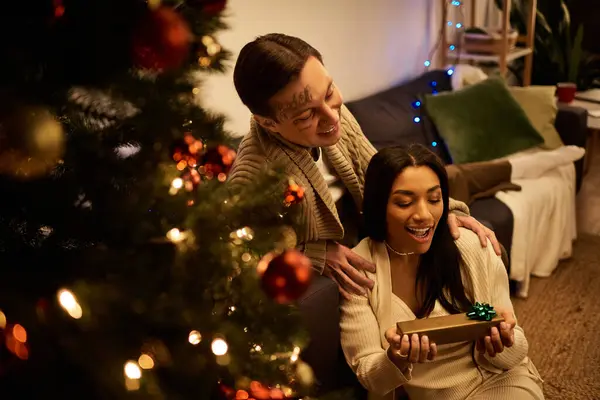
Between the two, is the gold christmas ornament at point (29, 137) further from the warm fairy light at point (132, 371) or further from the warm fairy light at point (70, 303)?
the warm fairy light at point (132, 371)

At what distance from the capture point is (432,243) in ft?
5.00

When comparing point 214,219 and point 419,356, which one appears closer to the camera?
point 214,219

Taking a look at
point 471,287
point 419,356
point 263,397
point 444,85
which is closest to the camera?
point 263,397

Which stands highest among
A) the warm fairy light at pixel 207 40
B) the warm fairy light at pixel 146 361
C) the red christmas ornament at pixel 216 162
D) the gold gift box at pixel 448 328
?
the warm fairy light at pixel 207 40

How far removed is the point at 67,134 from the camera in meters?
0.69

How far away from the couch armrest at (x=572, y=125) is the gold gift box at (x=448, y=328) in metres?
1.89

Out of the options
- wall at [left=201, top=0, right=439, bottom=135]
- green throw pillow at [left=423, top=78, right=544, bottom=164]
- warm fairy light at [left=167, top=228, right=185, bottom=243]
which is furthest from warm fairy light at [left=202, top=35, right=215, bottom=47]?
green throw pillow at [left=423, top=78, right=544, bottom=164]

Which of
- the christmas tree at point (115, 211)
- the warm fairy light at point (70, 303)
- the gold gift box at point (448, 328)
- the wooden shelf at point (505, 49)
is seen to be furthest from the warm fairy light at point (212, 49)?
the wooden shelf at point (505, 49)

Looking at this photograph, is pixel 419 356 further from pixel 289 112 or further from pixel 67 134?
pixel 67 134

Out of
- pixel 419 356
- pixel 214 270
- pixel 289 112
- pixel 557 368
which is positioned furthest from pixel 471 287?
pixel 214 270

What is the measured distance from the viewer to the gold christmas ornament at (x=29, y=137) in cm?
59

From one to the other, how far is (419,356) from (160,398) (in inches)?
28.1

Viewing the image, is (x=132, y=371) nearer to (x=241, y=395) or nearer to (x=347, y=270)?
(x=241, y=395)

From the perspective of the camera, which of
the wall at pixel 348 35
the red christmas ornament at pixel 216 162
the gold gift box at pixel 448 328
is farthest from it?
the wall at pixel 348 35
